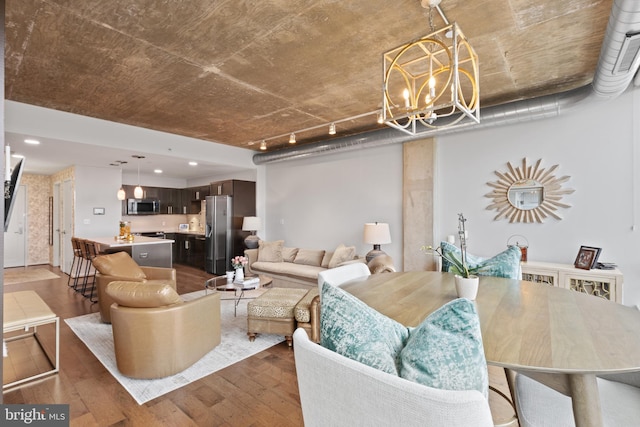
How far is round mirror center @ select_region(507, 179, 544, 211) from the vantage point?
12.5 ft

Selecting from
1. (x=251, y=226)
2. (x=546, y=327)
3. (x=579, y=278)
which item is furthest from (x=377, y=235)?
(x=546, y=327)

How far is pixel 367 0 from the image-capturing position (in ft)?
6.79

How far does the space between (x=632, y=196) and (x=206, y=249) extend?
7238 mm

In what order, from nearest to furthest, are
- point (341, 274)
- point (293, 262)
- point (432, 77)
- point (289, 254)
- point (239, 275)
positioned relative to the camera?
1. point (432, 77)
2. point (341, 274)
3. point (239, 275)
4. point (293, 262)
5. point (289, 254)

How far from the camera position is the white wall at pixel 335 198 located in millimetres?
5199

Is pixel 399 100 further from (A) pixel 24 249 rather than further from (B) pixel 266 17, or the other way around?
(A) pixel 24 249

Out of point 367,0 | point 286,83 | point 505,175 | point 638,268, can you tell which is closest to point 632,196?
point 638,268

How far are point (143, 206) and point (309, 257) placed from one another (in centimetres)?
522

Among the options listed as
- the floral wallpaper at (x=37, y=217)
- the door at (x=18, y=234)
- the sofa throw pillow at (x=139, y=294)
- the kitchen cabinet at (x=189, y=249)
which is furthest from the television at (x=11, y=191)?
the floral wallpaper at (x=37, y=217)

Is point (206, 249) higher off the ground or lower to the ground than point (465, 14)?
lower

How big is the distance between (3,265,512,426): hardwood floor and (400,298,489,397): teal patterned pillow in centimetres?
149

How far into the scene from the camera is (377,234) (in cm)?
478

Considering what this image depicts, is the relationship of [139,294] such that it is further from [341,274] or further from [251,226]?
[251,226]

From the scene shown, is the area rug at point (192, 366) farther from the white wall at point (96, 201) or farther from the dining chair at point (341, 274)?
the white wall at point (96, 201)
